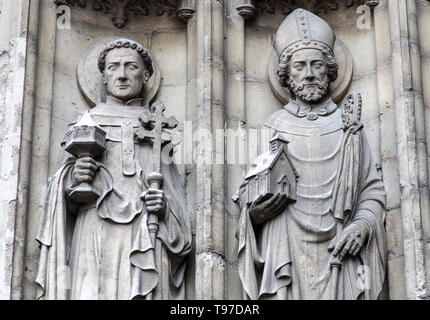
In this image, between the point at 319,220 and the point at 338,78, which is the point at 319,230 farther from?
the point at 338,78

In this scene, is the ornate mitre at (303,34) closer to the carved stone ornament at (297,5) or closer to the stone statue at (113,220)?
the carved stone ornament at (297,5)

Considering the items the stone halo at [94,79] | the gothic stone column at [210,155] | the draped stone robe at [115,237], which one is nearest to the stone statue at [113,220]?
the draped stone robe at [115,237]

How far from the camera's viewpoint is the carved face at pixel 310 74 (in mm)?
13117

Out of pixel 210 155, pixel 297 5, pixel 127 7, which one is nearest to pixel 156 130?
pixel 210 155

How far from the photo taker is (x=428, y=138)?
12.9 meters

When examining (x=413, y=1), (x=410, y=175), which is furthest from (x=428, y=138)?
(x=413, y=1)

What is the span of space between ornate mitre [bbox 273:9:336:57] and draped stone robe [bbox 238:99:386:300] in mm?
767

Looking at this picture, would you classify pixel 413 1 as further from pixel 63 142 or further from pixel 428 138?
pixel 63 142

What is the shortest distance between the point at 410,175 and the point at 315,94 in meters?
1.07

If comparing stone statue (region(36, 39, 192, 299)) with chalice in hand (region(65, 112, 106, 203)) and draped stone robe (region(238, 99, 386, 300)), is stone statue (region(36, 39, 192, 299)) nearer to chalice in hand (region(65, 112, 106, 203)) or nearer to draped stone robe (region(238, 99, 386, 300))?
chalice in hand (region(65, 112, 106, 203))

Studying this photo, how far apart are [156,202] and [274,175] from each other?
0.90 m

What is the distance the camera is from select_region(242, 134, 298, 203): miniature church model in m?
12.4

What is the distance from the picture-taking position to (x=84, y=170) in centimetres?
1254
